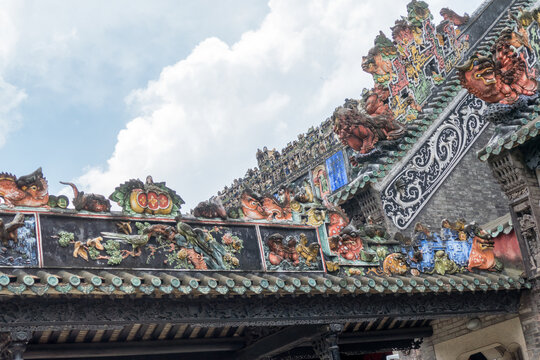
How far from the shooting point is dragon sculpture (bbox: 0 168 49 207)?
11.6 metres

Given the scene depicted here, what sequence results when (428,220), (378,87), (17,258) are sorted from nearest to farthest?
1. (17,258)
2. (428,220)
3. (378,87)

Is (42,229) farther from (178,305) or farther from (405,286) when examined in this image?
(405,286)

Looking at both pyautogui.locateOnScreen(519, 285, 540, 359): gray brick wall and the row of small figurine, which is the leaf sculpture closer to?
the row of small figurine

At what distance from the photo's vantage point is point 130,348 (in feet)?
44.7

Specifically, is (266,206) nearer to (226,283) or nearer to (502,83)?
(226,283)

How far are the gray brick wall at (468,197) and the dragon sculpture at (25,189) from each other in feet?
31.8

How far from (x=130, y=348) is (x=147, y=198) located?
2665 mm

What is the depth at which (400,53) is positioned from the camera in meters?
23.2

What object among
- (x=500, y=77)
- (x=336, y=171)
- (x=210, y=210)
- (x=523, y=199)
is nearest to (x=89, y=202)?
(x=210, y=210)

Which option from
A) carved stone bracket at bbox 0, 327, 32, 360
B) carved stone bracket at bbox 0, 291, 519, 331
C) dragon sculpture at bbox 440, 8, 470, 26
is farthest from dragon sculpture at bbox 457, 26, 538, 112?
carved stone bracket at bbox 0, 327, 32, 360

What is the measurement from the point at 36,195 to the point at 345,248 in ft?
18.2

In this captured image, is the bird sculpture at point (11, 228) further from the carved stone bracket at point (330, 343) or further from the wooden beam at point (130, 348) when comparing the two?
the carved stone bracket at point (330, 343)

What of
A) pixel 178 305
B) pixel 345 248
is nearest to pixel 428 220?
pixel 345 248

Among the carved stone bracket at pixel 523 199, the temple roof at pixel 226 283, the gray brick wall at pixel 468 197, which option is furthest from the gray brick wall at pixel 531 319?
the gray brick wall at pixel 468 197
